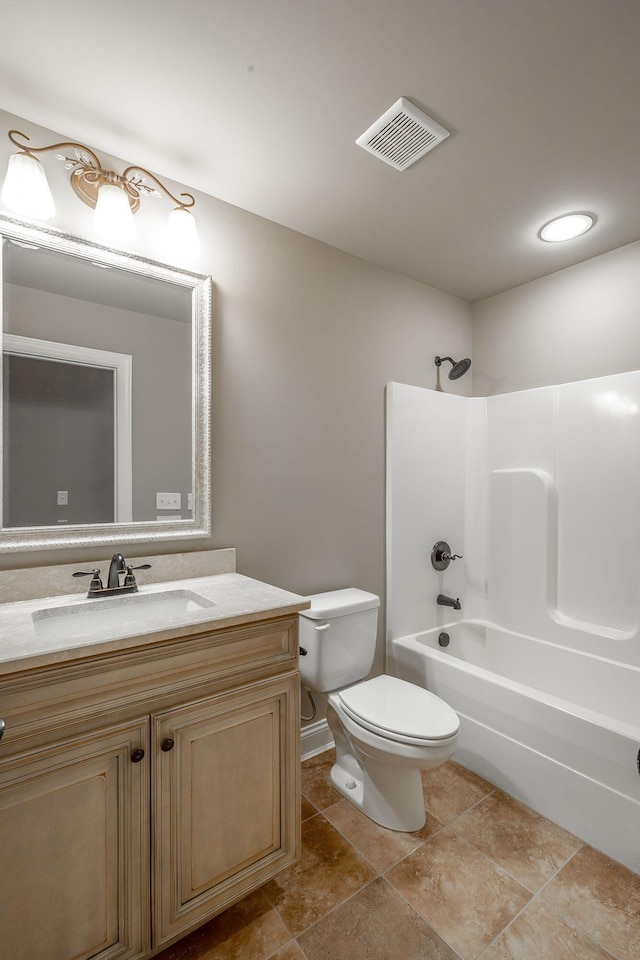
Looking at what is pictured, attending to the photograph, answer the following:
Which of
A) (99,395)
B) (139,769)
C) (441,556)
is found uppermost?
(99,395)

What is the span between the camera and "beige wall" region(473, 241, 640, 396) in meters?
2.19

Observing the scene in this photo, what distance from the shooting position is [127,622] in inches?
50.0

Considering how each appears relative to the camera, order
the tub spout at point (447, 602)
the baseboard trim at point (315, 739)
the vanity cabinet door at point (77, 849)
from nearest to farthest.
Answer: the vanity cabinet door at point (77, 849) → the baseboard trim at point (315, 739) → the tub spout at point (447, 602)

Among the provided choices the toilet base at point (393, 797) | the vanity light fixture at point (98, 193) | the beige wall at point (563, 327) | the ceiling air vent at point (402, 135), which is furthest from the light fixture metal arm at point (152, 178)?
the toilet base at point (393, 797)

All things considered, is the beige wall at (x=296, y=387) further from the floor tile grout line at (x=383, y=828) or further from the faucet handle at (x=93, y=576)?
the floor tile grout line at (x=383, y=828)

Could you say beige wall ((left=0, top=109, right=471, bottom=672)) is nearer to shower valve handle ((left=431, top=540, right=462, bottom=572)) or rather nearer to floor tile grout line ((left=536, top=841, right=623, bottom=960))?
shower valve handle ((left=431, top=540, right=462, bottom=572))

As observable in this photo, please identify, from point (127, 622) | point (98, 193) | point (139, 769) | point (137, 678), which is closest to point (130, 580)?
point (127, 622)

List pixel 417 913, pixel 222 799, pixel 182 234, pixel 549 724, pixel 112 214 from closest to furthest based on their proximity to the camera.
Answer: pixel 222 799 → pixel 417 913 → pixel 112 214 → pixel 182 234 → pixel 549 724

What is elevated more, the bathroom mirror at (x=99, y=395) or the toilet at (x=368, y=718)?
the bathroom mirror at (x=99, y=395)

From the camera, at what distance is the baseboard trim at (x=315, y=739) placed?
6.95 feet

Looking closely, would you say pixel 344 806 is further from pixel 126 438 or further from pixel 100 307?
pixel 100 307

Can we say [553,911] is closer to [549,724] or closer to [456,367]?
[549,724]

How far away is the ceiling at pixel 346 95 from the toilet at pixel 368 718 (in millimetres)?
1692

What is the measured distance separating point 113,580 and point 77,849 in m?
0.70
